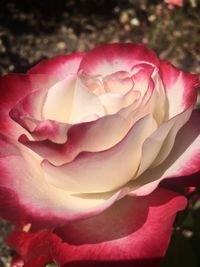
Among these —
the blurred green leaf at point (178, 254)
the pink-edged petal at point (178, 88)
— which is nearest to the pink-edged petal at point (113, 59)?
the pink-edged petal at point (178, 88)

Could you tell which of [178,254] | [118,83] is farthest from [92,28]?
Answer: [118,83]

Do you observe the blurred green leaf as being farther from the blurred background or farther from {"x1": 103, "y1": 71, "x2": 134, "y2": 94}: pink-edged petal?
the blurred background

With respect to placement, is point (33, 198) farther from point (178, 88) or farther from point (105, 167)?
point (178, 88)

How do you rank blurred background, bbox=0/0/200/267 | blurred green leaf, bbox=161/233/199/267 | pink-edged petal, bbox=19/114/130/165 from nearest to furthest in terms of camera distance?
1. pink-edged petal, bbox=19/114/130/165
2. blurred green leaf, bbox=161/233/199/267
3. blurred background, bbox=0/0/200/267

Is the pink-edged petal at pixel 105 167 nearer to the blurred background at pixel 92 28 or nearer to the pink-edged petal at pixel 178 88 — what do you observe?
the pink-edged petal at pixel 178 88

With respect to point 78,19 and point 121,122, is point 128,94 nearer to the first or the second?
point 121,122

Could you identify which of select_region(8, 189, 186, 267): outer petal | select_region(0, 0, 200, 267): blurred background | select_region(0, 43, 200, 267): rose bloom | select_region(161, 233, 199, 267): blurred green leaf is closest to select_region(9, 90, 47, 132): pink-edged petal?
select_region(0, 43, 200, 267): rose bloom

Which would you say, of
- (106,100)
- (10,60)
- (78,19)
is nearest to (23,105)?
(106,100)
